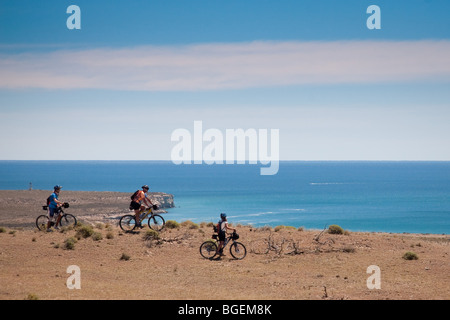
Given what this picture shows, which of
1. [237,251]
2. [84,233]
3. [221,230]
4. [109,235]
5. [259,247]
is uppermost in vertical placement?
[221,230]

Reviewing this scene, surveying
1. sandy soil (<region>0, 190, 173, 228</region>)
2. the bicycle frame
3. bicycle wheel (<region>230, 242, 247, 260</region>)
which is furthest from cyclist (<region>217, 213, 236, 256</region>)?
sandy soil (<region>0, 190, 173, 228</region>)

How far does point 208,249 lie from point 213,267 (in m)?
2.23

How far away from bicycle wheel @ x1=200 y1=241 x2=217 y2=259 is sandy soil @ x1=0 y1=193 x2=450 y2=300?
0.35m

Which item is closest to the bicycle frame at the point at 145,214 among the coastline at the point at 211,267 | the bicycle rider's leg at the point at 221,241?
the coastline at the point at 211,267

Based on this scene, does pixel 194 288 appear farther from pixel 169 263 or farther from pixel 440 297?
pixel 440 297

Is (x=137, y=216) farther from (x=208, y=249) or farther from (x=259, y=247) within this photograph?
(x=259, y=247)

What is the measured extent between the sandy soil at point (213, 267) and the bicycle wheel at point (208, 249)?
35 centimetres

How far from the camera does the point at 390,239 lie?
29.1 meters

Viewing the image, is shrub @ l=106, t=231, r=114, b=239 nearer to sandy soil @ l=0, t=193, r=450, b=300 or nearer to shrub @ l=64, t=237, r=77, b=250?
sandy soil @ l=0, t=193, r=450, b=300

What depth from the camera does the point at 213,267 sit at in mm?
21797

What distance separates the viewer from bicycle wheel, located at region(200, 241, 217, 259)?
2380 centimetres

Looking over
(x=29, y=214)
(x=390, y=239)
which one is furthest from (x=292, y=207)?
(x=390, y=239)

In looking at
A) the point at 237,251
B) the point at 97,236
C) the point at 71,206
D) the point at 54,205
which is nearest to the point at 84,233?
the point at 97,236

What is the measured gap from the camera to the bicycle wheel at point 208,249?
23.8m
